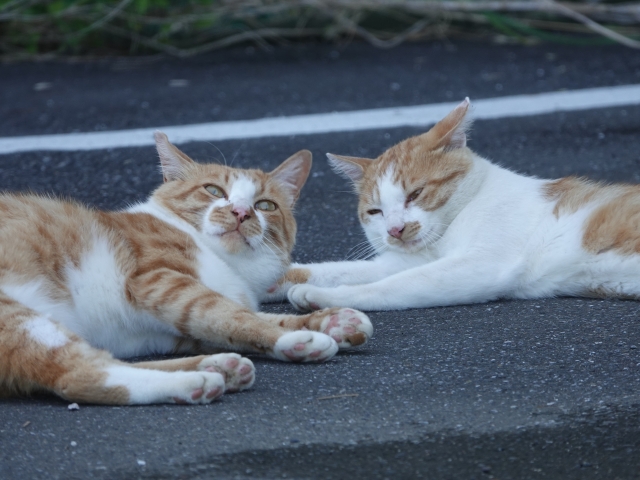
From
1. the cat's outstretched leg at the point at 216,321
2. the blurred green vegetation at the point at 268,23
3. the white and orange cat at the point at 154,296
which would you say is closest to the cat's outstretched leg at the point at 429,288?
the white and orange cat at the point at 154,296

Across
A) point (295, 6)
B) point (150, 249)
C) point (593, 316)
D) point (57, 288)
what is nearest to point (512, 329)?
point (593, 316)

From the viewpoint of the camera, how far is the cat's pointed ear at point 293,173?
3910 millimetres

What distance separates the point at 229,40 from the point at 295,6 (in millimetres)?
788

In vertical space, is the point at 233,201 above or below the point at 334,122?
above

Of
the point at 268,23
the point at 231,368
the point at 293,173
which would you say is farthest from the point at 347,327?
the point at 268,23

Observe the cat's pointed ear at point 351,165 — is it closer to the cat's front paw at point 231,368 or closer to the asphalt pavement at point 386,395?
the asphalt pavement at point 386,395

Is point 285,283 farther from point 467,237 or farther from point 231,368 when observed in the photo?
point 231,368

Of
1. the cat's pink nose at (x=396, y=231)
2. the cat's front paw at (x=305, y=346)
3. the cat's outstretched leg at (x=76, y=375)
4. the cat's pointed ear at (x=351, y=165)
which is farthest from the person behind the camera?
the cat's pointed ear at (x=351, y=165)

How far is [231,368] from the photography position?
8.82 ft

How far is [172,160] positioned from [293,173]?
0.55 metres

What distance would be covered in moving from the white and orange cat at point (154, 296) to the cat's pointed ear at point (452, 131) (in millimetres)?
815

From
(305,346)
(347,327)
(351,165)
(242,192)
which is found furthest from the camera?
(351,165)

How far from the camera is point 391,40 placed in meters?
8.84

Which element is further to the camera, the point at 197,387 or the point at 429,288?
the point at 429,288
